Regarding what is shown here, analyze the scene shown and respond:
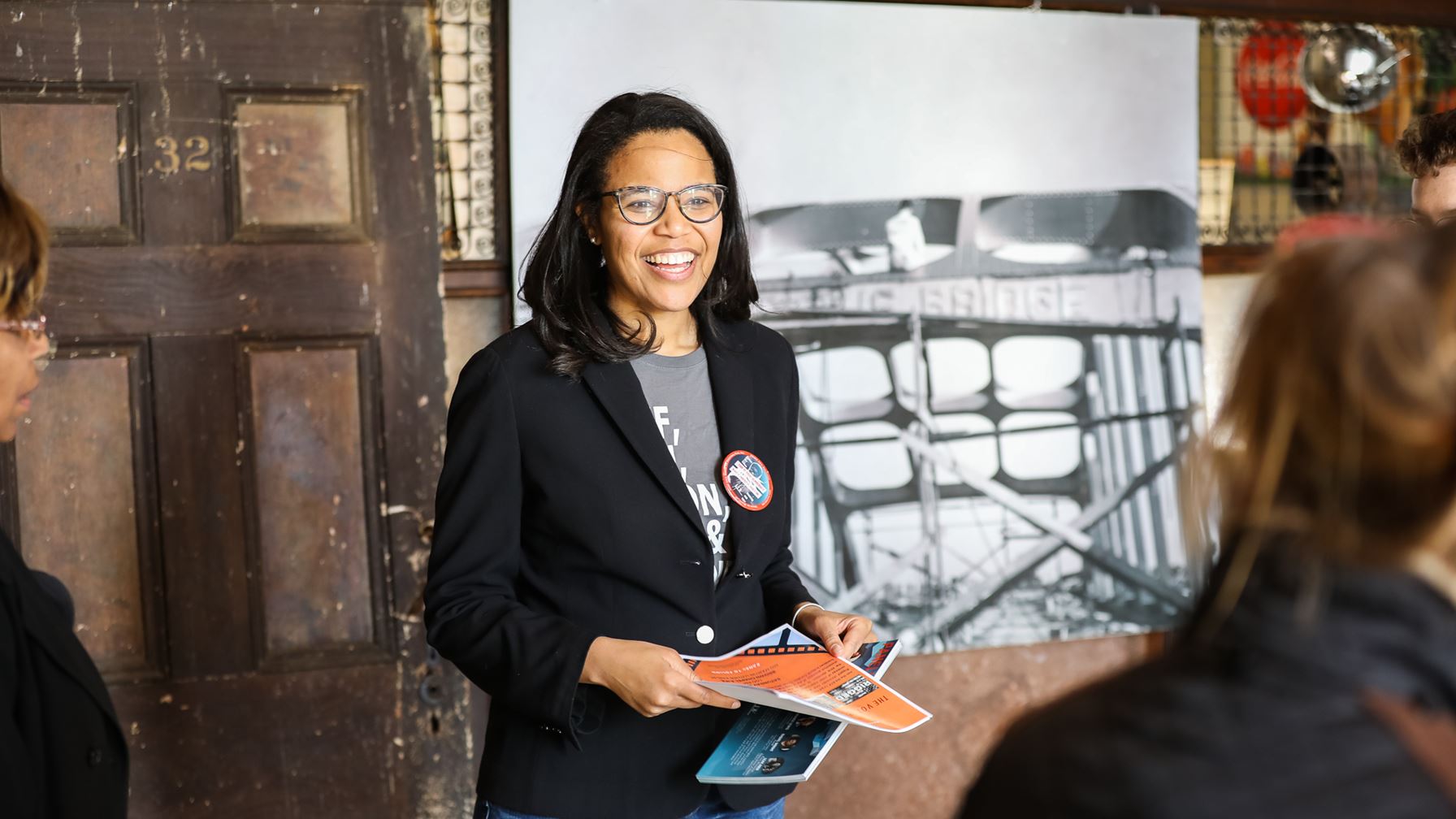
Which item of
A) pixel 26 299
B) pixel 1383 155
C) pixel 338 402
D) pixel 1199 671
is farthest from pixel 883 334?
pixel 1199 671

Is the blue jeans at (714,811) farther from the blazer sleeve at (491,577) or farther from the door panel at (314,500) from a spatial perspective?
the door panel at (314,500)

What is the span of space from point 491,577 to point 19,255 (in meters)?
0.72

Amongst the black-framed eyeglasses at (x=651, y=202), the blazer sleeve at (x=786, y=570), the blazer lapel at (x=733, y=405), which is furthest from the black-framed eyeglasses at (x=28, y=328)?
the blazer sleeve at (x=786, y=570)

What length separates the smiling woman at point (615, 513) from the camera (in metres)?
1.76

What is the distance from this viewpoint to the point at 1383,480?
76 cm

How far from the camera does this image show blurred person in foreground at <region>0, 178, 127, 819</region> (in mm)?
1468

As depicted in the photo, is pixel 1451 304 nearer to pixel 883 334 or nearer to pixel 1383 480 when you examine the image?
pixel 1383 480

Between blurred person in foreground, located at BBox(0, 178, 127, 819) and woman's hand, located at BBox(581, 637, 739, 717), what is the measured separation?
24.3 inches

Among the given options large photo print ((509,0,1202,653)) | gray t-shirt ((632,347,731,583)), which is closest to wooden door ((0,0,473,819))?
large photo print ((509,0,1202,653))

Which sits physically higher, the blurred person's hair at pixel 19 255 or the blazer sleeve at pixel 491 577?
the blurred person's hair at pixel 19 255

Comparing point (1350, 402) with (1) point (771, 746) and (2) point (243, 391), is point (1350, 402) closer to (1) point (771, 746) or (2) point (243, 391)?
(1) point (771, 746)

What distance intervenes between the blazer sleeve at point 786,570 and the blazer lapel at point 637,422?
0.21 meters

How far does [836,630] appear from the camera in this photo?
1883 millimetres

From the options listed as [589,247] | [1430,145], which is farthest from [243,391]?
[1430,145]
